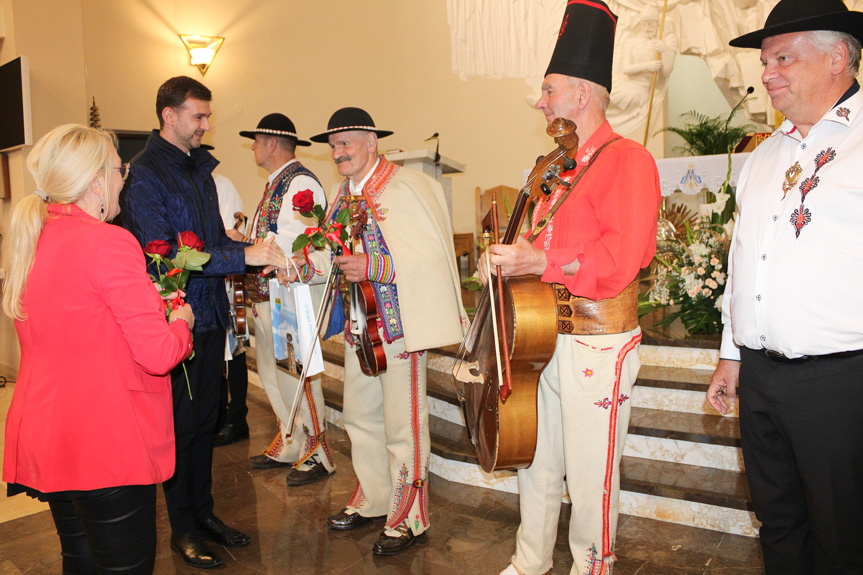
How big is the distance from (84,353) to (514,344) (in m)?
1.34

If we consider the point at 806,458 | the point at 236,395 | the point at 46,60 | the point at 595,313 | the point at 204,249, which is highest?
the point at 46,60

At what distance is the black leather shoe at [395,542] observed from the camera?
319cm

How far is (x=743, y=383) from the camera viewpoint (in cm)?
220

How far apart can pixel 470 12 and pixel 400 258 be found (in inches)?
279

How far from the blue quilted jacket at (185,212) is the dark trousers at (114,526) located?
1.13 meters

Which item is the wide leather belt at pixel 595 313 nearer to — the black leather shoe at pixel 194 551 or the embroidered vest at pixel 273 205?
the black leather shoe at pixel 194 551

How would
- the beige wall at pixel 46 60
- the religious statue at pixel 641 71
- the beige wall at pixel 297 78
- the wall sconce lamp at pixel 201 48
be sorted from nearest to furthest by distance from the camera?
the beige wall at pixel 46 60, the religious statue at pixel 641 71, the beige wall at pixel 297 78, the wall sconce lamp at pixel 201 48

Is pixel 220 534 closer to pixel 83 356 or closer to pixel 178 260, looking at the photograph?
pixel 178 260

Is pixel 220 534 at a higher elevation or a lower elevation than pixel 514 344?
lower

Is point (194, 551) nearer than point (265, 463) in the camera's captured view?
Yes

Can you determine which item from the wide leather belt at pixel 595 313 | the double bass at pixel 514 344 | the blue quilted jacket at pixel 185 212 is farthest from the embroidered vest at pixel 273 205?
the wide leather belt at pixel 595 313

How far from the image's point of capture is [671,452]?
12.0ft

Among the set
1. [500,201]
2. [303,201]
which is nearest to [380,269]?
[303,201]

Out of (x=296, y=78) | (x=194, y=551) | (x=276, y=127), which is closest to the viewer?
(x=194, y=551)
